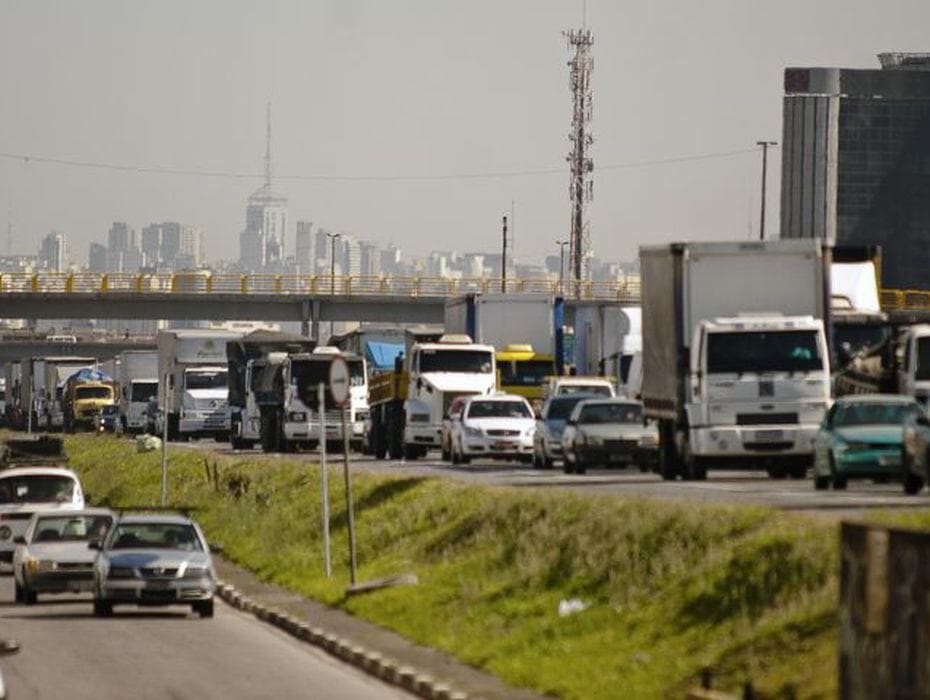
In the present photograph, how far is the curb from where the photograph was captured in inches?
875

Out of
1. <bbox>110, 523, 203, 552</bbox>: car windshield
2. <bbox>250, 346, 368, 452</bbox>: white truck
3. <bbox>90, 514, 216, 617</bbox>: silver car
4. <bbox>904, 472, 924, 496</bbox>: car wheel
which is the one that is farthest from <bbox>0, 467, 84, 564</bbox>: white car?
<bbox>250, 346, 368, 452</bbox>: white truck

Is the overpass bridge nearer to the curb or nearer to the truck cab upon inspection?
the truck cab

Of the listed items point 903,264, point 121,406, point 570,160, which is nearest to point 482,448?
point 121,406

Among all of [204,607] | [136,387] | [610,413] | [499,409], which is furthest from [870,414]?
[136,387]

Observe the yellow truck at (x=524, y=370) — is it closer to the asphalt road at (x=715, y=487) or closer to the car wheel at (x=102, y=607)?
the asphalt road at (x=715, y=487)

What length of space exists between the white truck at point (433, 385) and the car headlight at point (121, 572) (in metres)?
29.5

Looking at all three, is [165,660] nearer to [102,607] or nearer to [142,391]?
[102,607]

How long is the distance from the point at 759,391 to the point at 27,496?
12736 mm

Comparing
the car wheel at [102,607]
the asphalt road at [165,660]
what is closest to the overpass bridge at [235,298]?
the car wheel at [102,607]

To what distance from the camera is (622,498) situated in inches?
1158

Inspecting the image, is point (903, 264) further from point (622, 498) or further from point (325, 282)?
point (622, 498)

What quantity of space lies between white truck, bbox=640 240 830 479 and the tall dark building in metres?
146

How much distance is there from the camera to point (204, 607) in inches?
1294

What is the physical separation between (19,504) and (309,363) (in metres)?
28.3
